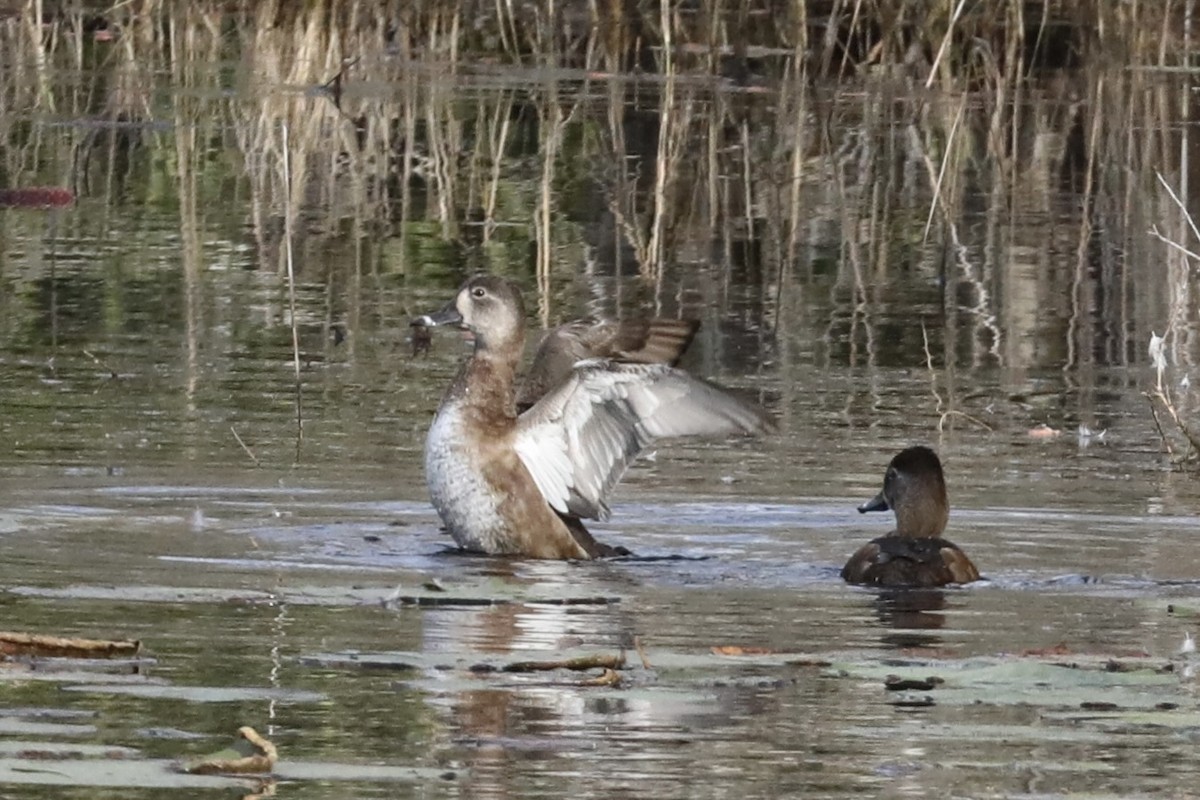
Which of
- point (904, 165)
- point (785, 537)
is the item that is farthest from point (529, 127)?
point (785, 537)

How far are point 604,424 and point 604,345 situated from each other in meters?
0.42

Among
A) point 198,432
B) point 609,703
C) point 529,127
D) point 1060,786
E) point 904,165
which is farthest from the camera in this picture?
point 529,127

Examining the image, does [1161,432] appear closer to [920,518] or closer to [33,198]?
[920,518]

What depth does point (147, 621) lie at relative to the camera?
229 inches

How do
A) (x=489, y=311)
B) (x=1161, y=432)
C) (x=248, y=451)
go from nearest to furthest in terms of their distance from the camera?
(x=248, y=451)
(x=489, y=311)
(x=1161, y=432)

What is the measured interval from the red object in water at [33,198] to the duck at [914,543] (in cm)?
616

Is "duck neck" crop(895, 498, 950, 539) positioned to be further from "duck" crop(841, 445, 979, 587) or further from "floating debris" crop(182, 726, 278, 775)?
"floating debris" crop(182, 726, 278, 775)

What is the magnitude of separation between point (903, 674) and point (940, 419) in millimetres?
3846

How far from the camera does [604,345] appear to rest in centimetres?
833

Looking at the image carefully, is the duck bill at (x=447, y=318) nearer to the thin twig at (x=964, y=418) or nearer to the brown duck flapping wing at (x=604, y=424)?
the brown duck flapping wing at (x=604, y=424)

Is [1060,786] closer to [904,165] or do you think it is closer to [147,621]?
[147,621]

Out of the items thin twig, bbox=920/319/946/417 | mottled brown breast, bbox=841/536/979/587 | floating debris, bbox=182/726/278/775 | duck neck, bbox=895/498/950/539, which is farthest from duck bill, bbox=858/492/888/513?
floating debris, bbox=182/726/278/775

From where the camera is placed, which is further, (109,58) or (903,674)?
(109,58)

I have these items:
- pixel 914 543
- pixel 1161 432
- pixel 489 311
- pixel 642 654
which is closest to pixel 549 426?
pixel 489 311
